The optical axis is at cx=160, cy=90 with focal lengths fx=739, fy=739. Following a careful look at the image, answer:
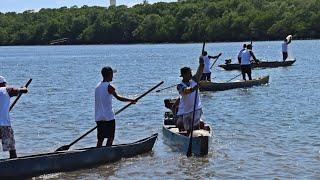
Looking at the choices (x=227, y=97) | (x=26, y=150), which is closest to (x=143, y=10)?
(x=227, y=97)

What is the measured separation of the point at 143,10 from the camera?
198000 mm

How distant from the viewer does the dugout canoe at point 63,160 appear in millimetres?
14141

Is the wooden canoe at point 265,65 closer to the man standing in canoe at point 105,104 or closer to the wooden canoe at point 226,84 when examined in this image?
the wooden canoe at point 226,84

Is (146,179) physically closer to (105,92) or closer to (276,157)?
(105,92)

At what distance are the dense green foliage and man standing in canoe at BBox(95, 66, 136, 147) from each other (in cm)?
12865

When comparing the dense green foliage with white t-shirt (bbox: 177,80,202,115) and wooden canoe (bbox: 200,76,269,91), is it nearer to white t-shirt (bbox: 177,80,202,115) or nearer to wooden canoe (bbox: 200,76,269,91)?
wooden canoe (bbox: 200,76,269,91)

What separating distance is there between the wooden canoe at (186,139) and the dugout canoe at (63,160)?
912mm

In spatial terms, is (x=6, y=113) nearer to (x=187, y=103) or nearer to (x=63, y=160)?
(x=63, y=160)

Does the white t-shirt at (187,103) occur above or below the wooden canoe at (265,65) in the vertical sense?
above

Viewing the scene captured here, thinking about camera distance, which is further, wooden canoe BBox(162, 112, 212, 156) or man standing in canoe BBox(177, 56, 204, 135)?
wooden canoe BBox(162, 112, 212, 156)

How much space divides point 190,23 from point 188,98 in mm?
148810

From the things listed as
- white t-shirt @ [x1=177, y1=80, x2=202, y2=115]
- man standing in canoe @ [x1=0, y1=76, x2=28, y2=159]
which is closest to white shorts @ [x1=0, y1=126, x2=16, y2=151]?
man standing in canoe @ [x1=0, y1=76, x2=28, y2=159]

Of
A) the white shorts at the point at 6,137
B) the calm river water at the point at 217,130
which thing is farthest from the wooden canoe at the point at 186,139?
the white shorts at the point at 6,137

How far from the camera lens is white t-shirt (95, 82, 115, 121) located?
15.5 m
